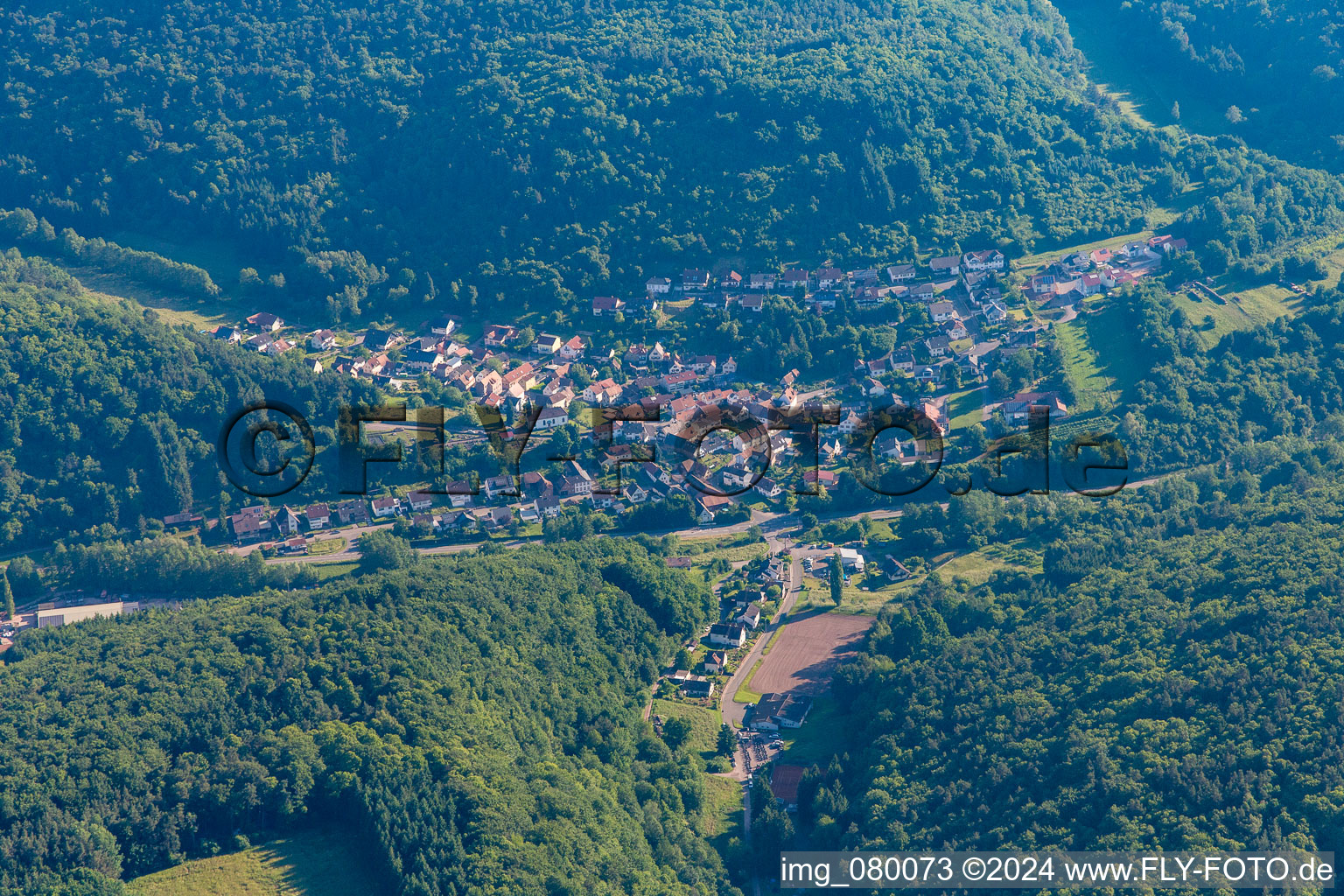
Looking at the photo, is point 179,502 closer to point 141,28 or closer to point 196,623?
point 196,623

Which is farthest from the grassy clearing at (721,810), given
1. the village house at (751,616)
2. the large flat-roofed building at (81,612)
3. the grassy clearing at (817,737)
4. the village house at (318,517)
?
the large flat-roofed building at (81,612)

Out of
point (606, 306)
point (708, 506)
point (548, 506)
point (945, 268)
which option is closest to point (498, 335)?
point (606, 306)

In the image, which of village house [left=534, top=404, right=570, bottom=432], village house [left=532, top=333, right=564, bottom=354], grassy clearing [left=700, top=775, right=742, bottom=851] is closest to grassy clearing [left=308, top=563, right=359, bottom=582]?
village house [left=534, top=404, right=570, bottom=432]

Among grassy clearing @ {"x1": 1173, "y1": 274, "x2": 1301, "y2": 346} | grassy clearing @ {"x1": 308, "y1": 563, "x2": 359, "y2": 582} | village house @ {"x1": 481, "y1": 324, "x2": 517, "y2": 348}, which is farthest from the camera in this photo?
village house @ {"x1": 481, "y1": 324, "x2": 517, "y2": 348}

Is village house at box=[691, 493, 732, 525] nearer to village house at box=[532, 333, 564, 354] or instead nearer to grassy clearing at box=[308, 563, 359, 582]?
grassy clearing at box=[308, 563, 359, 582]

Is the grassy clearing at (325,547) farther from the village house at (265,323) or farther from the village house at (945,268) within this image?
the village house at (945,268)

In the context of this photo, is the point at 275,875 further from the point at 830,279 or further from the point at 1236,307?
the point at 1236,307

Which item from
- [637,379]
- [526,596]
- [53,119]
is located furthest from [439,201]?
[526,596]
